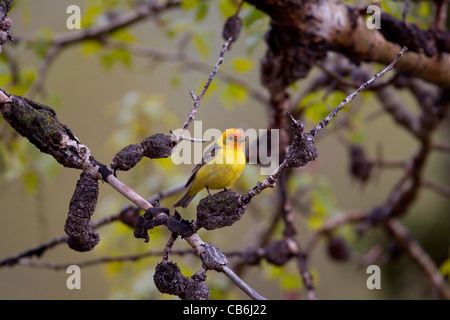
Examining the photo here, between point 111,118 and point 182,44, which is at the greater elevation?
point 111,118

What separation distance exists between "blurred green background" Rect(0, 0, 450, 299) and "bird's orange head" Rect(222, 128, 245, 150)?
401mm

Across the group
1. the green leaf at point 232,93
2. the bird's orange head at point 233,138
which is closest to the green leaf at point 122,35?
the green leaf at point 232,93

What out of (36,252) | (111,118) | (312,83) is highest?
(111,118)

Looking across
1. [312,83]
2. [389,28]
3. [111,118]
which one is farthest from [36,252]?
[111,118]

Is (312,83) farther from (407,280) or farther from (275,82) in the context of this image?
(407,280)

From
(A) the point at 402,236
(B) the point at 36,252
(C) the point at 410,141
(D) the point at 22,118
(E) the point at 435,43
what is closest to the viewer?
(D) the point at 22,118

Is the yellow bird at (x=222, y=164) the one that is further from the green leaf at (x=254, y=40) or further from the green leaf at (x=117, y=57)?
the green leaf at (x=117, y=57)

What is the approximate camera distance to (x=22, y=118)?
1.79 ft

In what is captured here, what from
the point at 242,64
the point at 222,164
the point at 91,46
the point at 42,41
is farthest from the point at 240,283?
the point at 91,46

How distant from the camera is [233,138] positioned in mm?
937

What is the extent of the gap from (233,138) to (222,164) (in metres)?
0.06

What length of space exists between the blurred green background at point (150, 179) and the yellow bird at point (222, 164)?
1.17 ft

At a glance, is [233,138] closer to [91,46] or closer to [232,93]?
[232,93]
